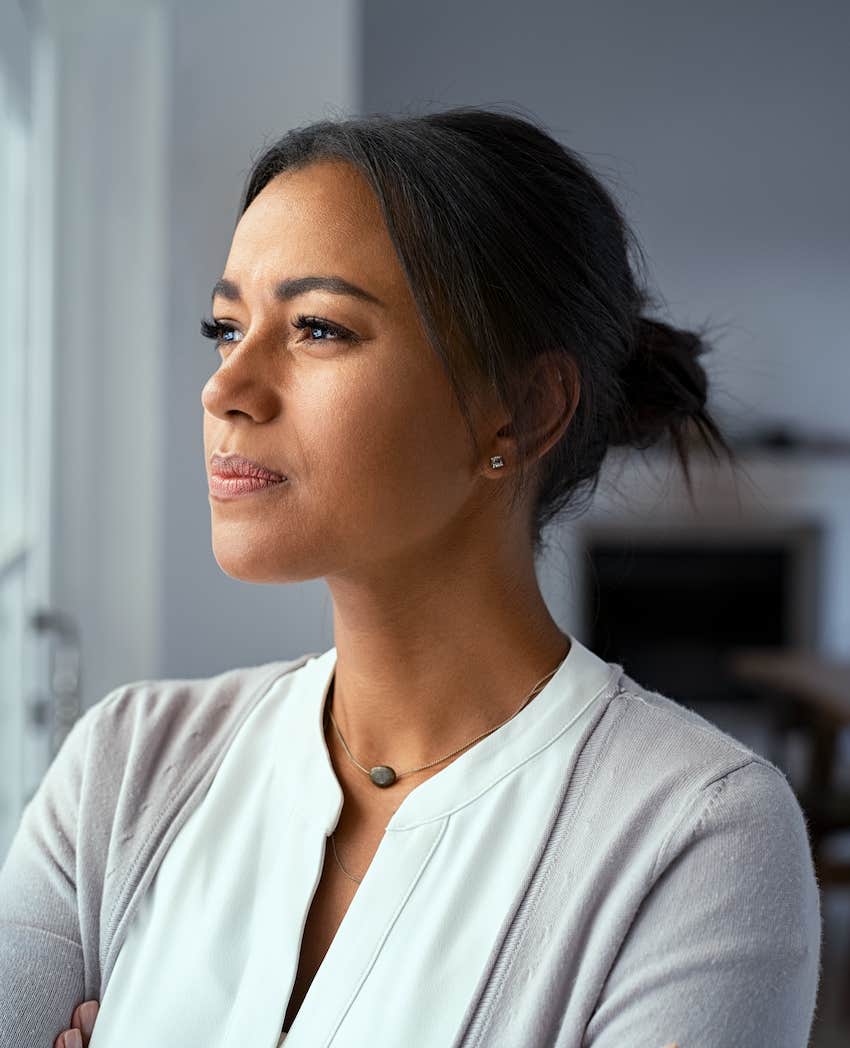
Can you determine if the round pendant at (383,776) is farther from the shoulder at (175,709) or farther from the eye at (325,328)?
the eye at (325,328)

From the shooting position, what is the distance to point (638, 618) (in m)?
5.57

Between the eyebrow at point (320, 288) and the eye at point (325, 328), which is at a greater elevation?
the eyebrow at point (320, 288)

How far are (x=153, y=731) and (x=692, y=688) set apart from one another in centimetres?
461

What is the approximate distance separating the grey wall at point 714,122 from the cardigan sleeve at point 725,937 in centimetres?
420

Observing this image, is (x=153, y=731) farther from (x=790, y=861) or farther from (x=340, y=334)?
(x=790, y=861)

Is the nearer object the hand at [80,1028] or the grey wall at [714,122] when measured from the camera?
the hand at [80,1028]

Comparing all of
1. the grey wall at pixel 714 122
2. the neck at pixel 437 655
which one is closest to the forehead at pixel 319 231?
the neck at pixel 437 655

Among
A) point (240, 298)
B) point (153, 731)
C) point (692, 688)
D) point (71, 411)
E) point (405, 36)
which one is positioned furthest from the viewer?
point (692, 688)

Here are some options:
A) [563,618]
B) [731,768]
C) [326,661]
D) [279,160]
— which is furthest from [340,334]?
[563,618]

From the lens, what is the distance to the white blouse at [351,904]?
93 centimetres

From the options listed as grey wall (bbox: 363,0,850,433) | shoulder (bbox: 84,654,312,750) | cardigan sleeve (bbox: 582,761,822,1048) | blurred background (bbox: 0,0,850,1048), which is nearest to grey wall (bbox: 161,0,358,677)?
blurred background (bbox: 0,0,850,1048)

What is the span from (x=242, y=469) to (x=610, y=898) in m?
0.44

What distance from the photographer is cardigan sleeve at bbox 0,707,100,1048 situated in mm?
1020

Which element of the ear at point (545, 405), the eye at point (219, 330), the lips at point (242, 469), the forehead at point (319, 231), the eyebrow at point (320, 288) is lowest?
the lips at point (242, 469)
